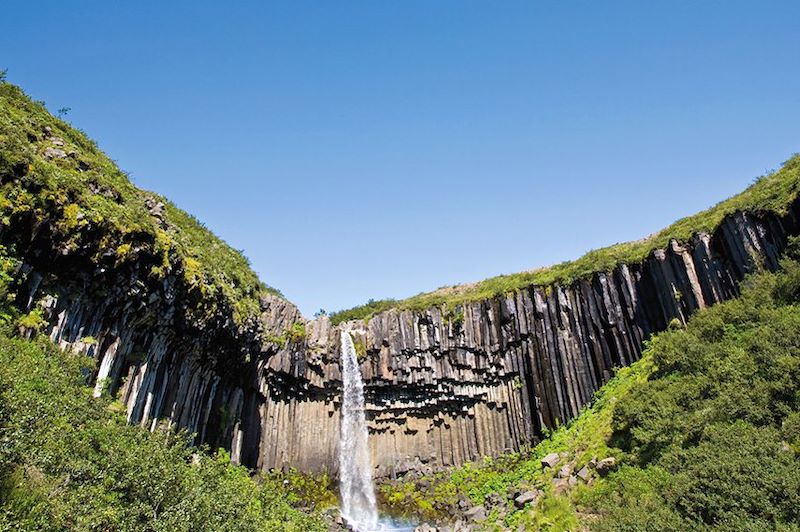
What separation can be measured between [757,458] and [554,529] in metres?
5.92


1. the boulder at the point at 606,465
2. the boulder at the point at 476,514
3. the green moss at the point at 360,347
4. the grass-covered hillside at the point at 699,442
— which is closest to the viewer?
the grass-covered hillside at the point at 699,442

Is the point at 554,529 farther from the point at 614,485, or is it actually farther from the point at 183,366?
the point at 183,366

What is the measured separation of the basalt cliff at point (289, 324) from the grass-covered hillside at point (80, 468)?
2.00 metres

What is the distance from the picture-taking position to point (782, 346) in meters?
15.5

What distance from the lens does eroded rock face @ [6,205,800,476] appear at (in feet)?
64.1

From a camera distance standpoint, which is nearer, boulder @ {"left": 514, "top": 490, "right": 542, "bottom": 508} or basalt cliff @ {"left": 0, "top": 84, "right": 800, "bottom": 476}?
basalt cliff @ {"left": 0, "top": 84, "right": 800, "bottom": 476}

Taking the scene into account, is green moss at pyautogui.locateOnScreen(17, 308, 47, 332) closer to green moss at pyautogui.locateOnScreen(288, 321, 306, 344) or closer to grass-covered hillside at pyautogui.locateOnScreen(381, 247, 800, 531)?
grass-covered hillside at pyautogui.locateOnScreen(381, 247, 800, 531)

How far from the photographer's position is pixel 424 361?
32094mm

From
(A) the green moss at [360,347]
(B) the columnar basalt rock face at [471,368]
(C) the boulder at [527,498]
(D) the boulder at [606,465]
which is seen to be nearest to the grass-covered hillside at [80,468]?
(C) the boulder at [527,498]

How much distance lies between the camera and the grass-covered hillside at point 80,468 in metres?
7.46

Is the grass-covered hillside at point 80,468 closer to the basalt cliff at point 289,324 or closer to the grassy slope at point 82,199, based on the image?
the basalt cliff at point 289,324

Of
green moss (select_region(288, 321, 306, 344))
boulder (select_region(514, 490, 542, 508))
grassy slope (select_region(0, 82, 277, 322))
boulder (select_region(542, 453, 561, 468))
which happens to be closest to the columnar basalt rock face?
green moss (select_region(288, 321, 306, 344))

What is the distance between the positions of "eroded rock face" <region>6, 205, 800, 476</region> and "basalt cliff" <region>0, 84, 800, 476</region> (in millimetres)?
84

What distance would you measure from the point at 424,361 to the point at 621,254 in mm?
13645
